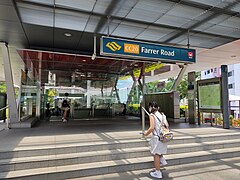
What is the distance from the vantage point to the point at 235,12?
5055 mm

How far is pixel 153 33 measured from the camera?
21.4ft

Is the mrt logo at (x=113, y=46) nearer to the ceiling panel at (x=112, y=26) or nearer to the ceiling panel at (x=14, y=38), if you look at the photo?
the ceiling panel at (x=112, y=26)

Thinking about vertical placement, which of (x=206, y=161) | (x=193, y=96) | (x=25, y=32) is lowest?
(x=206, y=161)

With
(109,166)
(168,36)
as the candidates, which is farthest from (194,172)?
(168,36)

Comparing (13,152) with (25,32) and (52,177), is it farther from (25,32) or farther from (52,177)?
(25,32)

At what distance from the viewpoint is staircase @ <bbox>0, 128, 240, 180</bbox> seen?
356cm

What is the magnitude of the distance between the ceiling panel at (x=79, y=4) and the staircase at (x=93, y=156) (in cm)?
335

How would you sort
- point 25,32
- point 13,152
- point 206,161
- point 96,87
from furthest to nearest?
1. point 96,87
2. point 25,32
3. point 206,161
4. point 13,152

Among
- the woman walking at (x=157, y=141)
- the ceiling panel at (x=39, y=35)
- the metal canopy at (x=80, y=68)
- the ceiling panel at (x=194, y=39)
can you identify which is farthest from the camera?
the metal canopy at (x=80, y=68)

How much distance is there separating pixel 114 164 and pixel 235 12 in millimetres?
4943

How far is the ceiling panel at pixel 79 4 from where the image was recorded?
4.50 m

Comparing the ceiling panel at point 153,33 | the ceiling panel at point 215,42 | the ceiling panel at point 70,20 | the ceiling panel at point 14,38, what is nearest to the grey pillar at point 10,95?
the ceiling panel at point 14,38

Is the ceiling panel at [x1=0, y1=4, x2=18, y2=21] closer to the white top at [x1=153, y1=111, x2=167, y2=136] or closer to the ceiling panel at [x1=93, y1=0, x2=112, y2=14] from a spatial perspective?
the ceiling panel at [x1=93, y1=0, x2=112, y2=14]

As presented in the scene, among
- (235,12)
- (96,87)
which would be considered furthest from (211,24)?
(96,87)
